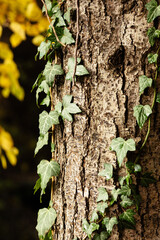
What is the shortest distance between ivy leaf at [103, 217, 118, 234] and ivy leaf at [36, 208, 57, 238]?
0.23 m

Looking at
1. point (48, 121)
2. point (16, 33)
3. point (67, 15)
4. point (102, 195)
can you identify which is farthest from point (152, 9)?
point (16, 33)

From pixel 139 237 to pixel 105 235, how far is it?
0.13 meters

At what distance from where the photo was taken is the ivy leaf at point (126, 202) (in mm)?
943

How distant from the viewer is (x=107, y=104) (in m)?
0.96

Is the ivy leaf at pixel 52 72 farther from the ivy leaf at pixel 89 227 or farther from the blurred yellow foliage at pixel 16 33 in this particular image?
the blurred yellow foliage at pixel 16 33

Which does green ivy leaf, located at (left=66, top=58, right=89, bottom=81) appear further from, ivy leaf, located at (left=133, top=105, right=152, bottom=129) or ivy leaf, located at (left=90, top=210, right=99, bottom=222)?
ivy leaf, located at (left=90, top=210, right=99, bottom=222)

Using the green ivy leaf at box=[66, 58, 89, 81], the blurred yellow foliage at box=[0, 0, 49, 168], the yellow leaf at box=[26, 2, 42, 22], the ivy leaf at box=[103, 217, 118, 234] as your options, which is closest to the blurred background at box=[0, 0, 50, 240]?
the blurred yellow foliage at box=[0, 0, 49, 168]

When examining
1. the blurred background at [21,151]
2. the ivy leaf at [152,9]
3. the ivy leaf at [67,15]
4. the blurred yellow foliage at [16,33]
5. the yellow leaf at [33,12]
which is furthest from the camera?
the blurred background at [21,151]

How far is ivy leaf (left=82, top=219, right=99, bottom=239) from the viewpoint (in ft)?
3.17

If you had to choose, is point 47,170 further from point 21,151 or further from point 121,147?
point 21,151

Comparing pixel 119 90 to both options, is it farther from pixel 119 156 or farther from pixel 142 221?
pixel 142 221

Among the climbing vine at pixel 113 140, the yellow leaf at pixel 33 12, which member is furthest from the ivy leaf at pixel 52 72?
the yellow leaf at pixel 33 12

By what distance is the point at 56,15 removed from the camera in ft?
3.30

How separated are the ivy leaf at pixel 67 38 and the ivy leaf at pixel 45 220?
695 mm
